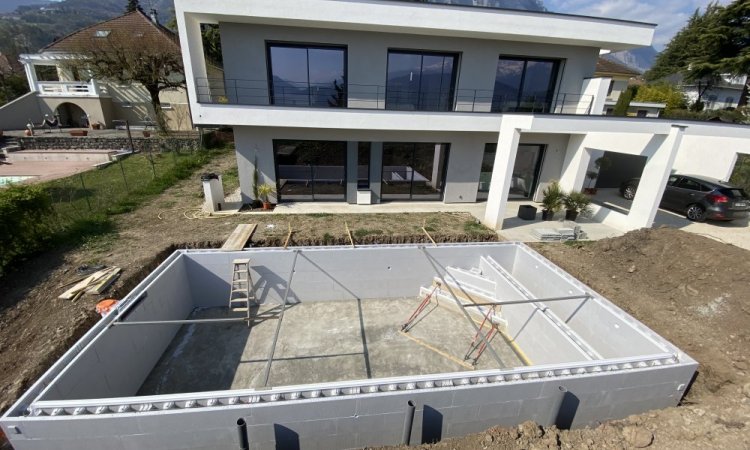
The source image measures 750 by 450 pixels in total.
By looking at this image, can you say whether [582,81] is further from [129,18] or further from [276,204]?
[129,18]

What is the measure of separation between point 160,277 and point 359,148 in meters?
8.11

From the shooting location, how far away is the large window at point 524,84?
12.9m

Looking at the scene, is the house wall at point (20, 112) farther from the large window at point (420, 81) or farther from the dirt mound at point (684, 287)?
the dirt mound at point (684, 287)

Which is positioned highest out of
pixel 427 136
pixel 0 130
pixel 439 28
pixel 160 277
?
pixel 439 28

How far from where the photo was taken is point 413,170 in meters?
13.4

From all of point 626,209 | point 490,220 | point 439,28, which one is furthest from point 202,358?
point 626,209

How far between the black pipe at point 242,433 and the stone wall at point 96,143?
21.8m

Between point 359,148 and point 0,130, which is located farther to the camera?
point 0,130

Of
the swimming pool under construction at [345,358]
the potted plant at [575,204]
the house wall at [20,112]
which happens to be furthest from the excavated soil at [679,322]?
the house wall at [20,112]

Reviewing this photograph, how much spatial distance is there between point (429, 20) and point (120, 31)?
2715 centimetres

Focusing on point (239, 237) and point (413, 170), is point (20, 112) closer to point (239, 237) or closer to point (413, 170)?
point (239, 237)

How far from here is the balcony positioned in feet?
78.7

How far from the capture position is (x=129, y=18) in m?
25.8

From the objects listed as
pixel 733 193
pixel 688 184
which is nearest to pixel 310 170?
pixel 688 184
